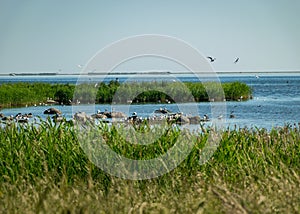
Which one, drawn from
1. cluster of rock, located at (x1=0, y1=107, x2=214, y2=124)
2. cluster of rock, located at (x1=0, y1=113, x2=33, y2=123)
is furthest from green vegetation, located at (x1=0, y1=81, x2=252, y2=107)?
cluster of rock, located at (x1=0, y1=107, x2=214, y2=124)

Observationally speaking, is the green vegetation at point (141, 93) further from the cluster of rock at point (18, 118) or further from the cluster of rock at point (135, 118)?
the cluster of rock at point (135, 118)

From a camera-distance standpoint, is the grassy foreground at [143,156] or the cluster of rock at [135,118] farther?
the cluster of rock at [135,118]

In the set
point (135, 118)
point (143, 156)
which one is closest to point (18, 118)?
point (135, 118)

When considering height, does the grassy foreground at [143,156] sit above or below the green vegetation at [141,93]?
below

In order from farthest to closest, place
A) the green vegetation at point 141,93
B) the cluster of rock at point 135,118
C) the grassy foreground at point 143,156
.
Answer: the green vegetation at point 141,93
the cluster of rock at point 135,118
the grassy foreground at point 143,156

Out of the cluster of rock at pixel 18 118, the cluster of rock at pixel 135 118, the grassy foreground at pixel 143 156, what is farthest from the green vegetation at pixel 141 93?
the grassy foreground at pixel 143 156

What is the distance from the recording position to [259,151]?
884 cm

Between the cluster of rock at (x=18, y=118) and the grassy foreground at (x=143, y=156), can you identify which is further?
the cluster of rock at (x=18, y=118)

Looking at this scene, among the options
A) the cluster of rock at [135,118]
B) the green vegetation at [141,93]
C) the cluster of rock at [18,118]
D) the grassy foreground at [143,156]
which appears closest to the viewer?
the grassy foreground at [143,156]

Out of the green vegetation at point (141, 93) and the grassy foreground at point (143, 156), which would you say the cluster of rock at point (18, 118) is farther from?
the green vegetation at point (141, 93)

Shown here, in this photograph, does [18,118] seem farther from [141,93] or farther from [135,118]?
[141,93]

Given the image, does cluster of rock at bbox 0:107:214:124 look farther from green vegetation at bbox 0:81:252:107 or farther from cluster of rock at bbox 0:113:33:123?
green vegetation at bbox 0:81:252:107

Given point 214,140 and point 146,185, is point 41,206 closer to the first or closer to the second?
point 146,185

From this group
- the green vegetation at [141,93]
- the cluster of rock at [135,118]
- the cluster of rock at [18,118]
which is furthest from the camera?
the green vegetation at [141,93]
